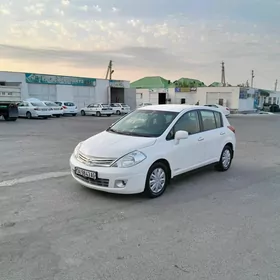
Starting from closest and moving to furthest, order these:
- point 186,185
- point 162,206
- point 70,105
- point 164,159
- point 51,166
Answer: point 162,206 < point 164,159 < point 186,185 < point 51,166 < point 70,105

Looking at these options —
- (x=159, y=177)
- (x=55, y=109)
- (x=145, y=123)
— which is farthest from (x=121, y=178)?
(x=55, y=109)

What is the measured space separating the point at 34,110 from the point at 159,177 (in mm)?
21799

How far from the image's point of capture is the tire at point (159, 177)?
4936 mm

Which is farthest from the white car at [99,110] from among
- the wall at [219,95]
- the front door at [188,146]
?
the front door at [188,146]

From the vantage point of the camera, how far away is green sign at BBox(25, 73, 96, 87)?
106 feet

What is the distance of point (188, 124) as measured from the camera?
5.98 m

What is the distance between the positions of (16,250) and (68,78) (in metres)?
34.3

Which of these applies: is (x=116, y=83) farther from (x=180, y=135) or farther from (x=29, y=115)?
(x=180, y=135)

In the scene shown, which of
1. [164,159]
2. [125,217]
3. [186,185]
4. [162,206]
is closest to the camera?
[125,217]

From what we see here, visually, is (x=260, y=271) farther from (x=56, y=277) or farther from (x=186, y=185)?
(x=186, y=185)

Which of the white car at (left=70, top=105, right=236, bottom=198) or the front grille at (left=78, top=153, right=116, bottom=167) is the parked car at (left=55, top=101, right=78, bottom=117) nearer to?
the white car at (left=70, top=105, right=236, bottom=198)

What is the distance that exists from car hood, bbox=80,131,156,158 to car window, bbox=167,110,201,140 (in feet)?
1.97

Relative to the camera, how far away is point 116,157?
480 cm

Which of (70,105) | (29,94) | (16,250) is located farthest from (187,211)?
(29,94)
